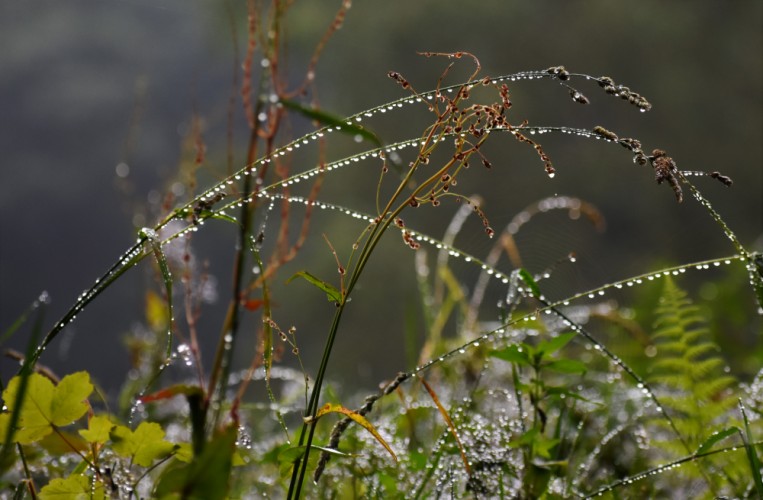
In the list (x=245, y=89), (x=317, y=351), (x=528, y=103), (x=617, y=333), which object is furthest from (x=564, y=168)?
(x=245, y=89)

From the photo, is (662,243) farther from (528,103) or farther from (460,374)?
(460,374)

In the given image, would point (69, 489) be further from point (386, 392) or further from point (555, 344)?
point (555, 344)

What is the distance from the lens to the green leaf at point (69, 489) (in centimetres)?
57

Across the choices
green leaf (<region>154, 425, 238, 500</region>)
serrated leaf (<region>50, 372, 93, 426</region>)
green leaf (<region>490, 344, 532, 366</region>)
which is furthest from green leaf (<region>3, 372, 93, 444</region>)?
green leaf (<region>490, 344, 532, 366</region>)

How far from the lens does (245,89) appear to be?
3.23 feet

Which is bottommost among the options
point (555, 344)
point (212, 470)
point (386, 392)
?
point (212, 470)

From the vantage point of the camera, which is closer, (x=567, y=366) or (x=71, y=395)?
(x=71, y=395)

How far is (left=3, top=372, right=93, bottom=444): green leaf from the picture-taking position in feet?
1.76

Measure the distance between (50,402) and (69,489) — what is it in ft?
0.27

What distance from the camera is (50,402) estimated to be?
1.79 ft

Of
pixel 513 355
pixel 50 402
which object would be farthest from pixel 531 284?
pixel 50 402

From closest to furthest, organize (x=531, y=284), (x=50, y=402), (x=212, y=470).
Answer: (x=212, y=470), (x=50, y=402), (x=531, y=284)

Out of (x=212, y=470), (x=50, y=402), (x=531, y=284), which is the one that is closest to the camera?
(x=212, y=470)

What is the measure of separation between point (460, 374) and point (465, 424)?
71 centimetres
